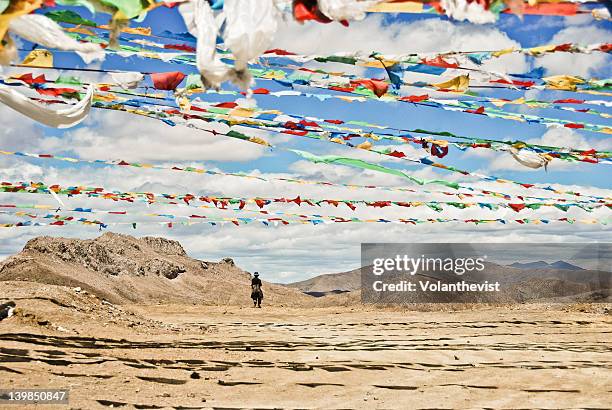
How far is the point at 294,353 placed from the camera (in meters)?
11.9

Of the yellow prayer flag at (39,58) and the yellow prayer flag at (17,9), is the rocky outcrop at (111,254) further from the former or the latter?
the yellow prayer flag at (17,9)

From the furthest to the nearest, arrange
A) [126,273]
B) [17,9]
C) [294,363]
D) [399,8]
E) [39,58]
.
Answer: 1. [126,273]
2. [294,363]
3. [39,58]
4. [399,8]
5. [17,9]

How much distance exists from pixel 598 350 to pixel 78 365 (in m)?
9.94

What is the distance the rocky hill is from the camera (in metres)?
32.5

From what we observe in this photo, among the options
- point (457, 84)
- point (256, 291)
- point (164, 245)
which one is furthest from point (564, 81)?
point (164, 245)

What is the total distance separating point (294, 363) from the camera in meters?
10.8

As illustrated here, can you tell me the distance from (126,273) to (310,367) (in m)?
30.5

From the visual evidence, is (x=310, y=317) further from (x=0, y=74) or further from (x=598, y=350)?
(x=0, y=74)

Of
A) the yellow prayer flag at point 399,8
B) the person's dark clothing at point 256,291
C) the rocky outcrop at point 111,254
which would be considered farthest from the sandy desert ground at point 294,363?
the rocky outcrop at point 111,254

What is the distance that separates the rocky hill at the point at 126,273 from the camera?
3250 centimetres

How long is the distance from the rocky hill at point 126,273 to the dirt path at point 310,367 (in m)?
18.9

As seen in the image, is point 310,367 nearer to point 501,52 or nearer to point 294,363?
point 294,363

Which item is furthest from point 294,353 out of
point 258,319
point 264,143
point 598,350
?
point 258,319

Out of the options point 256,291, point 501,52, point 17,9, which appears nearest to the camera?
point 17,9
